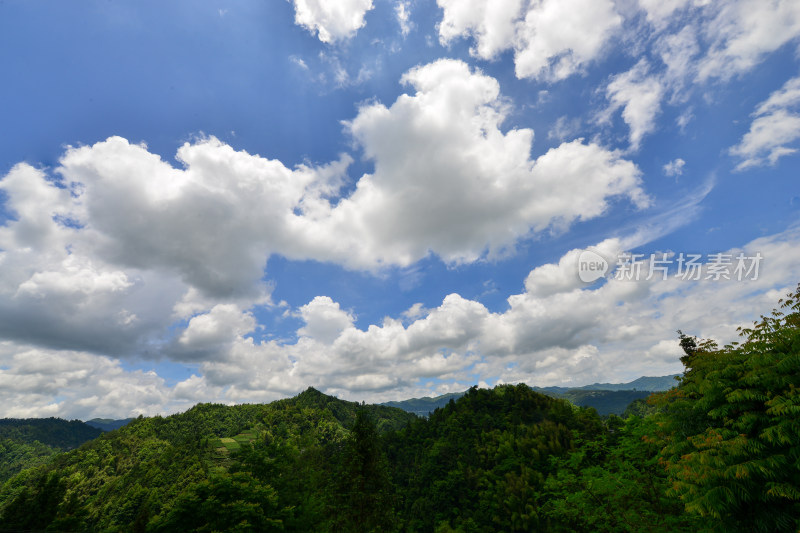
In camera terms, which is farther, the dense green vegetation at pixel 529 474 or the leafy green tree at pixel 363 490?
the leafy green tree at pixel 363 490

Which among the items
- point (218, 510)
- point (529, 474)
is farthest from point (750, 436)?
point (529, 474)

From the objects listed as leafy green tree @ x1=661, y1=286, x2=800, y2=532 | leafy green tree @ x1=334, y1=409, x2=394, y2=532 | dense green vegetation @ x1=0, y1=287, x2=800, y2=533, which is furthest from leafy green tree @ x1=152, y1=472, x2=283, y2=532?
leafy green tree @ x1=661, y1=286, x2=800, y2=532

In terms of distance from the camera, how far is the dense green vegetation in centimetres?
973

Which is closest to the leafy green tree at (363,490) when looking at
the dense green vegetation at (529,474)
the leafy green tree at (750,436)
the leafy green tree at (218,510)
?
the dense green vegetation at (529,474)

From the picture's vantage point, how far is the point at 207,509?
1075 inches

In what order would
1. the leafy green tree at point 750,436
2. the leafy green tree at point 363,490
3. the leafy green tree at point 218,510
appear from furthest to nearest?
the leafy green tree at point 363,490
the leafy green tree at point 218,510
the leafy green tree at point 750,436

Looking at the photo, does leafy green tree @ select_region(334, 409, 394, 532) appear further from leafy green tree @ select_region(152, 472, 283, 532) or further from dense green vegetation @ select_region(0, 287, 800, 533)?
leafy green tree @ select_region(152, 472, 283, 532)

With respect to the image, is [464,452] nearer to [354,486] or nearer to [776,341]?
[354,486]

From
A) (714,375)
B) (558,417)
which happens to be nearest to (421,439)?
A: (558,417)

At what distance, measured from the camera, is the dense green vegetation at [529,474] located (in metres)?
9.73

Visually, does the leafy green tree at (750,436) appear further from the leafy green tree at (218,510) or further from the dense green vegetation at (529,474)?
the leafy green tree at (218,510)

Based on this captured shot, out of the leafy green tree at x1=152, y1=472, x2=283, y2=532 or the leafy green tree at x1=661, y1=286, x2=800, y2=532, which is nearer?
the leafy green tree at x1=661, y1=286, x2=800, y2=532

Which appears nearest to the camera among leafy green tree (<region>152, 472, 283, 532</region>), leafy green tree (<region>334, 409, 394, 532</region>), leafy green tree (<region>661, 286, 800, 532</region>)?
leafy green tree (<region>661, 286, 800, 532</region>)

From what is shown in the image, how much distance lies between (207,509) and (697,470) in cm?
3218
